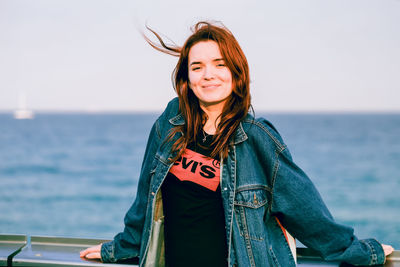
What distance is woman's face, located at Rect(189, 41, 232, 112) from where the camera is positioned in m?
1.63

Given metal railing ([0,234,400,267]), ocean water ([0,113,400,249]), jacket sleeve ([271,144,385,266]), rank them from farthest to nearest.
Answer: ocean water ([0,113,400,249]), metal railing ([0,234,400,267]), jacket sleeve ([271,144,385,266])

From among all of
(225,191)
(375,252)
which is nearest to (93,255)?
(225,191)

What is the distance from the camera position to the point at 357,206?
22.8m

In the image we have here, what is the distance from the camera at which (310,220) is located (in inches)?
62.9

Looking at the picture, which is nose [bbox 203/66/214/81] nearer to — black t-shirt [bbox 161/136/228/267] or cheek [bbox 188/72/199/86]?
cheek [bbox 188/72/199/86]

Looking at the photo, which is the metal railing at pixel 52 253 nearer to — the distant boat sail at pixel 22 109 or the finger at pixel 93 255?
the finger at pixel 93 255

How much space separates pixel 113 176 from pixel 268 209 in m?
29.5

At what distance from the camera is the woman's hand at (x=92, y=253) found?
1784 mm

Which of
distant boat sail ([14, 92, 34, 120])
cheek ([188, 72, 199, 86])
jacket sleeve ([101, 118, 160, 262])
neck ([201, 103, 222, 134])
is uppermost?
distant boat sail ([14, 92, 34, 120])

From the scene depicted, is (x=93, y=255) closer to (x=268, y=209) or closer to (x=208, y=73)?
(x=268, y=209)

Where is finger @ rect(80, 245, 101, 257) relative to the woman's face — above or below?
below

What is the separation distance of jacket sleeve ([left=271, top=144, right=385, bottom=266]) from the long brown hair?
0.78ft

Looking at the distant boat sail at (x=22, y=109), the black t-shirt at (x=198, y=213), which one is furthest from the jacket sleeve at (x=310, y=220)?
the distant boat sail at (x=22, y=109)

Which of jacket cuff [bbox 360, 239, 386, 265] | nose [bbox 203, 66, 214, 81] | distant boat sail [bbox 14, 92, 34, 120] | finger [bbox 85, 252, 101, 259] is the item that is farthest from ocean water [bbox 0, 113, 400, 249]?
nose [bbox 203, 66, 214, 81]
